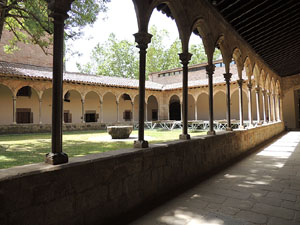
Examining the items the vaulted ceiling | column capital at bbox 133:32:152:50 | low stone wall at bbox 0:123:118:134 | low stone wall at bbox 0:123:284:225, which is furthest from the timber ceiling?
low stone wall at bbox 0:123:118:134

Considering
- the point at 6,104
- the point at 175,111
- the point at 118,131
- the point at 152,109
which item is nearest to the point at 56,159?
the point at 118,131

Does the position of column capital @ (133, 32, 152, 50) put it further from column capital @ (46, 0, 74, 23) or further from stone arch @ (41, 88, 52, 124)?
stone arch @ (41, 88, 52, 124)

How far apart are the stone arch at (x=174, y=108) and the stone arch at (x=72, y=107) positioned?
32.8 ft

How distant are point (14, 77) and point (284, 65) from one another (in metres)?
16.2

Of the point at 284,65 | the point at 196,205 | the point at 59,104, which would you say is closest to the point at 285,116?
the point at 284,65

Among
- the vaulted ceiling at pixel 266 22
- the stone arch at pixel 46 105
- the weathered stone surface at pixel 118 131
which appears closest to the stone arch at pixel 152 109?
the stone arch at pixel 46 105

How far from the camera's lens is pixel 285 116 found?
59.4 feet

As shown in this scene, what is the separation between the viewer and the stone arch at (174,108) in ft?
76.5

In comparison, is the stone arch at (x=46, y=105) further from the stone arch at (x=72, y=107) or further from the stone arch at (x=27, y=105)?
the stone arch at (x=72, y=107)

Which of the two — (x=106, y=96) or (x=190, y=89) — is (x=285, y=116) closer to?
(x=190, y=89)

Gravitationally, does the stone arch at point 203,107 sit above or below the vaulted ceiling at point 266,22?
below

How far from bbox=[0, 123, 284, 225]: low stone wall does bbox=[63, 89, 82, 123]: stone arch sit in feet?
51.8

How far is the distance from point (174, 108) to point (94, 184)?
854 inches

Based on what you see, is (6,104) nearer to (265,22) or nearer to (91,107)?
(91,107)
